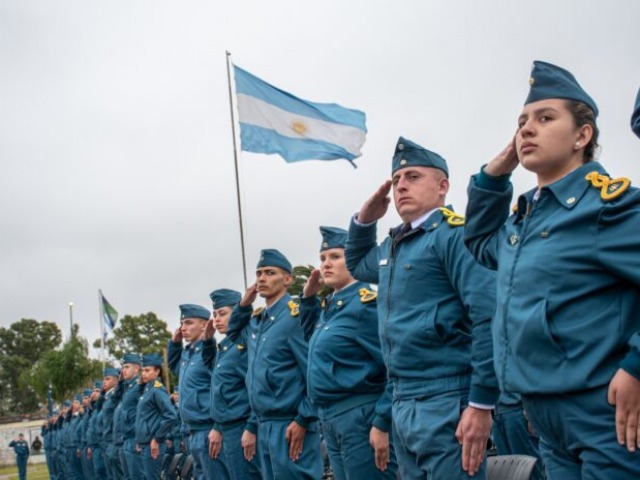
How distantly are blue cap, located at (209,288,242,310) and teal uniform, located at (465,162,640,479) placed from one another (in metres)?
6.16

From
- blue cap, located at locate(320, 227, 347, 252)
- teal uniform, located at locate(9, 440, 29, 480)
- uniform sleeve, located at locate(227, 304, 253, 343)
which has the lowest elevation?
teal uniform, located at locate(9, 440, 29, 480)

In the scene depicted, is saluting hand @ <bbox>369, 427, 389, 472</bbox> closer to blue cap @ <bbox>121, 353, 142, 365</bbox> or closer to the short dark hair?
the short dark hair

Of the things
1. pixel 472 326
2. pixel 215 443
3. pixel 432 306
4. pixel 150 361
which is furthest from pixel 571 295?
pixel 150 361

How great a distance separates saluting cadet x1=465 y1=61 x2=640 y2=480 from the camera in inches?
104

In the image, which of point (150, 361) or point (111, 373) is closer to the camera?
point (150, 361)

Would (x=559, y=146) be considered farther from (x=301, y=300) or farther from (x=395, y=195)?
(x=301, y=300)

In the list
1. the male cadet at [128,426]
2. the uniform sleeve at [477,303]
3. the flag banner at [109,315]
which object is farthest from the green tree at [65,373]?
the uniform sleeve at [477,303]

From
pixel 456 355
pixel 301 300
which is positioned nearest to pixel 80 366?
pixel 301 300

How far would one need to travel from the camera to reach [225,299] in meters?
8.98

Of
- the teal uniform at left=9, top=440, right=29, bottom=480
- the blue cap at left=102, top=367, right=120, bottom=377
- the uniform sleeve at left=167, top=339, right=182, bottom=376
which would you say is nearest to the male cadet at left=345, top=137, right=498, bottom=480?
the uniform sleeve at left=167, top=339, right=182, bottom=376

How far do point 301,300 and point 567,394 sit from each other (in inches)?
152

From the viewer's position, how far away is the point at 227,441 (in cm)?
803

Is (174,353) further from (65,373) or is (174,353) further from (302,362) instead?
(65,373)

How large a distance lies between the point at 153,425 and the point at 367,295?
7.18m
